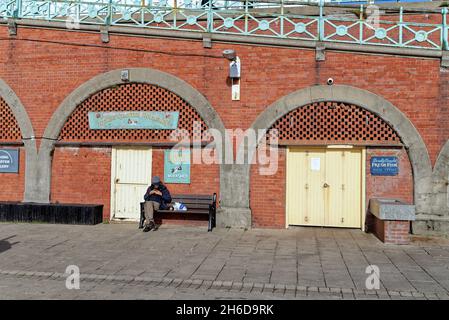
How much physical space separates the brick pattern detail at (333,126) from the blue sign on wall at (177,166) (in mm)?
2352

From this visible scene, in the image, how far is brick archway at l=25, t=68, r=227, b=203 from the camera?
31.8 ft

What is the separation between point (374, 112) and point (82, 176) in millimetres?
7514

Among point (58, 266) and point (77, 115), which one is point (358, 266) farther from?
point (77, 115)

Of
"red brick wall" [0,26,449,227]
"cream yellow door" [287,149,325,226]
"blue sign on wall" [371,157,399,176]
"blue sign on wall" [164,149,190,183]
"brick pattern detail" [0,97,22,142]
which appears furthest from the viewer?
"brick pattern detail" [0,97,22,142]

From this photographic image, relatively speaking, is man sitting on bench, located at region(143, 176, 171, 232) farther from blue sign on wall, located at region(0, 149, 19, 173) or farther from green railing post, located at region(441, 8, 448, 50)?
green railing post, located at region(441, 8, 448, 50)

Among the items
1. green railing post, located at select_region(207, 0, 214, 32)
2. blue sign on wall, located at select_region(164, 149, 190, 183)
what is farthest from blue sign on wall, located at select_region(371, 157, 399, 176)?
green railing post, located at select_region(207, 0, 214, 32)

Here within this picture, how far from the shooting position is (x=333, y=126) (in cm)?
929

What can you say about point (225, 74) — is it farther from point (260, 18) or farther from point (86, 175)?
point (86, 175)

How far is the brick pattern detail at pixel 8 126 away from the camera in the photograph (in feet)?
35.3

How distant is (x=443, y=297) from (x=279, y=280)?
2091 mm

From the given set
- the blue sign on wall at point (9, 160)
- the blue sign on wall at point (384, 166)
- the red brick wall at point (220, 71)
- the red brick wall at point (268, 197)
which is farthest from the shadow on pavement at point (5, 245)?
the blue sign on wall at point (384, 166)

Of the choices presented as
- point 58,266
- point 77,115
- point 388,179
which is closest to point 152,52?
point 77,115

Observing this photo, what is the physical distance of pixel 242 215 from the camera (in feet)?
30.8

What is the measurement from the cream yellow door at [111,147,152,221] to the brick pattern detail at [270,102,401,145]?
11.5ft
